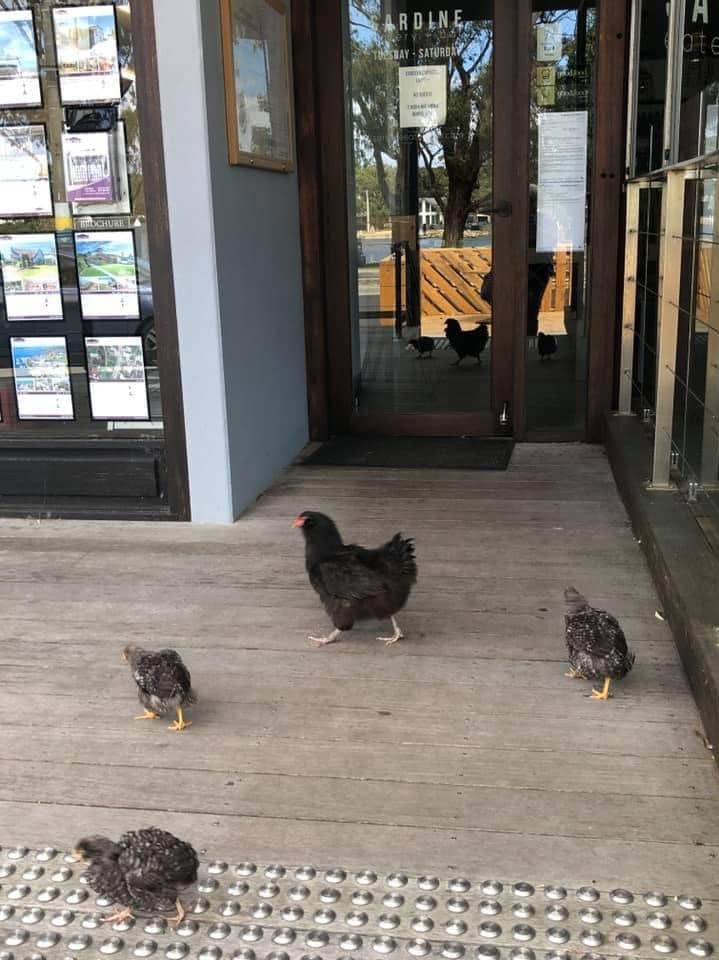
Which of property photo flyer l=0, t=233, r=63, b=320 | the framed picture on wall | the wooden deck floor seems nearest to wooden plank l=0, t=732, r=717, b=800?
the wooden deck floor

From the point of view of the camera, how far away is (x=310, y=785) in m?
2.55

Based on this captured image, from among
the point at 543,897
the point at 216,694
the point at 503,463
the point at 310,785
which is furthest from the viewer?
the point at 503,463

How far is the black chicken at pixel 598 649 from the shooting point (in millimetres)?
2889

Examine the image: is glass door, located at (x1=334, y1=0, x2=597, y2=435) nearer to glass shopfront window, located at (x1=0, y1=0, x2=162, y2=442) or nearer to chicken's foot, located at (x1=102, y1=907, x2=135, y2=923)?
glass shopfront window, located at (x1=0, y1=0, x2=162, y2=442)

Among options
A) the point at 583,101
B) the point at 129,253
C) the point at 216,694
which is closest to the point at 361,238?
the point at 583,101

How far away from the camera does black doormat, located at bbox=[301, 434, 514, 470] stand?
5648mm

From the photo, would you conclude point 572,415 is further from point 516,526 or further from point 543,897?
point 543,897

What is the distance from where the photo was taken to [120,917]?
209 centimetres

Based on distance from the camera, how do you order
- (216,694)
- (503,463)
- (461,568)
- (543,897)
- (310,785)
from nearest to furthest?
(543,897) → (310,785) → (216,694) → (461,568) → (503,463)

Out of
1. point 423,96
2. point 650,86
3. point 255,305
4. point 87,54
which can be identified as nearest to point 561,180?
point 650,86

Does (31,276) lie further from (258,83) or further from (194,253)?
(258,83)

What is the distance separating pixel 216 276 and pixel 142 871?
→ 3.06 metres

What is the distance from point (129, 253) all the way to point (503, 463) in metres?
2.40

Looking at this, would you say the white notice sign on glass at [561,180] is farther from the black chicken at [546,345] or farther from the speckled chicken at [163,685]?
the speckled chicken at [163,685]
